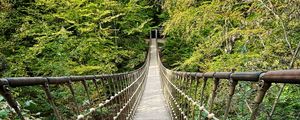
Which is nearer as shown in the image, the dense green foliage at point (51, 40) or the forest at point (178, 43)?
the forest at point (178, 43)

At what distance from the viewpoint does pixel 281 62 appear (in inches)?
160

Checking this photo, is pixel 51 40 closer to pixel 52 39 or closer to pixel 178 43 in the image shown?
pixel 52 39

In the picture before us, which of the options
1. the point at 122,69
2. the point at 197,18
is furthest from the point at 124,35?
the point at 197,18

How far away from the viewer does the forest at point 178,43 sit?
4.09 meters

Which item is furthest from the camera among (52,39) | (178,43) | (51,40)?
(178,43)

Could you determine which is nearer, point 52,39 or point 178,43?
point 52,39

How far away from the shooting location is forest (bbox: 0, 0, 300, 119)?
4.09 metres

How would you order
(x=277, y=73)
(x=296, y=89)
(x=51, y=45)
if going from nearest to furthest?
(x=277, y=73) < (x=296, y=89) < (x=51, y=45)

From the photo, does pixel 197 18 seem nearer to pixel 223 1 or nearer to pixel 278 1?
pixel 223 1

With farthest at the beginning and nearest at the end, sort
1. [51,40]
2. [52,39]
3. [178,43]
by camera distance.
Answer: [178,43]
[51,40]
[52,39]

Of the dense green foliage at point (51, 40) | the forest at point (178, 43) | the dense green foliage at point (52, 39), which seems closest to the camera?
the forest at point (178, 43)

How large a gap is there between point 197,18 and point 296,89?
1.83 m

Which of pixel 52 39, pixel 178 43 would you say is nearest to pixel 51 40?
pixel 52 39

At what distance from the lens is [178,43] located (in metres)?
18.3
